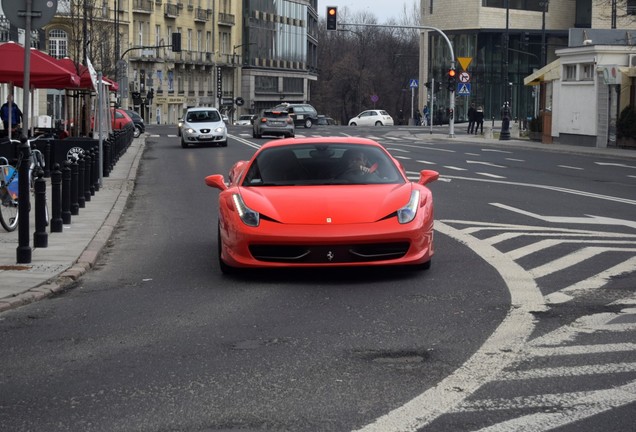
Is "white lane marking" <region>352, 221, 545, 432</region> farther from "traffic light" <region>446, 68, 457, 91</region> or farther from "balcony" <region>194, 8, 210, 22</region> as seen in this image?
"balcony" <region>194, 8, 210, 22</region>

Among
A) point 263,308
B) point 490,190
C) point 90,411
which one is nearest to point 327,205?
point 263,308

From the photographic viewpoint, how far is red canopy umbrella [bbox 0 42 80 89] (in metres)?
23.5

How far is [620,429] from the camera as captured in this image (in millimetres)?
5457

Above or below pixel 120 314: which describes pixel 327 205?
above

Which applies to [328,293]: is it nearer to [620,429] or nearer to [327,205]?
[327,205]

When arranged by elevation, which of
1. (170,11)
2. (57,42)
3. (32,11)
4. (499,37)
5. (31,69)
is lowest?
(31,69)

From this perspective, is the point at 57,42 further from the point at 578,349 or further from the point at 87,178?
the point at 578,349

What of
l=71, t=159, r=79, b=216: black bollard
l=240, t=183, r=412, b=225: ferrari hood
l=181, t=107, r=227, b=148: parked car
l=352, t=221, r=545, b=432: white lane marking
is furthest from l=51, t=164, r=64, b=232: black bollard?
l=181, t=107, r=227, b=148: parked car

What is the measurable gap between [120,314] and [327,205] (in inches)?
95.5

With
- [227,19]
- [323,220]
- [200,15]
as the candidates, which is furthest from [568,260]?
[227,19]

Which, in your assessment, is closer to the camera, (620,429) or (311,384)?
(620,429)

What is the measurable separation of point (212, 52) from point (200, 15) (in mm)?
4940

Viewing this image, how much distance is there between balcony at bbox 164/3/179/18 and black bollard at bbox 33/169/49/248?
9662 cm

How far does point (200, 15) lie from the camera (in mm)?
114000
